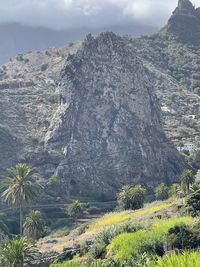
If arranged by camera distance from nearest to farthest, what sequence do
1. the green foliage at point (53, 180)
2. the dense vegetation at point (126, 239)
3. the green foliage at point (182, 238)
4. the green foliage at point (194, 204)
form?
the dense vegetation at point (126, 239)
the green foliage at point (182, 238)
the green foliage at point (194, 204)
the green foliage at point (53, 180)

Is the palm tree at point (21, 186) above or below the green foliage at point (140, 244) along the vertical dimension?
above

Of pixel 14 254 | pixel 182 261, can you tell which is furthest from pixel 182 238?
pixel 182 261

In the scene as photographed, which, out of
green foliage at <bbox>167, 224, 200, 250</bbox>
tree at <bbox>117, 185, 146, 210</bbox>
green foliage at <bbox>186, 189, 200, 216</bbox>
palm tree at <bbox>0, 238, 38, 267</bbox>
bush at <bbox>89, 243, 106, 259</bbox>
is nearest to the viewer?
green foliage at <bbox>167, 224, 200, 250</bbox>

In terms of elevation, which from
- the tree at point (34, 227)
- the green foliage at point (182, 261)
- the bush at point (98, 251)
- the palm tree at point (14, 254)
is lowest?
the tree at point (34, 227)

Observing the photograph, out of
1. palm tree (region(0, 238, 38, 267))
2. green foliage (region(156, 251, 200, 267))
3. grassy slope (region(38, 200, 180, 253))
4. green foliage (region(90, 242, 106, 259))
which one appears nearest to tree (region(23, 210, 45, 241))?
grassy slope (region(38, 200, 180, 253))

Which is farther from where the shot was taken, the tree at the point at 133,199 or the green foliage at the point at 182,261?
the tree at the point at 133,199

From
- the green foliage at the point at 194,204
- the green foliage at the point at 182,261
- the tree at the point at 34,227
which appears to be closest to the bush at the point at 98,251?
the green foliage at the point at 194,204

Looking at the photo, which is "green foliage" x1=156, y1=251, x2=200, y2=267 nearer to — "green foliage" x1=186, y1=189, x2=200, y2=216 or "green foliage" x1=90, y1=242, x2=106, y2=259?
"green foliage" x1=90, y1=242, x2=106, y2=259

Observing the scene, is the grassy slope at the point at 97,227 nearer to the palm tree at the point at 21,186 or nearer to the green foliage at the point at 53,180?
the palm tree at the point at 21,186

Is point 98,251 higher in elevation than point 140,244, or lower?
lower

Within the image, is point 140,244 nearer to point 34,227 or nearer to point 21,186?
point 21,186

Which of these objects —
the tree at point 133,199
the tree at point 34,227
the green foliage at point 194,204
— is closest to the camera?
the green foliage at point 194,204

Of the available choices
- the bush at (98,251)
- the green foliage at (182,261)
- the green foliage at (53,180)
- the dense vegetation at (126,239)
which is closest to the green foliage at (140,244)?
the dense vegetation at (126,239)

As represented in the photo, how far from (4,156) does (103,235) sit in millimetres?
127317
